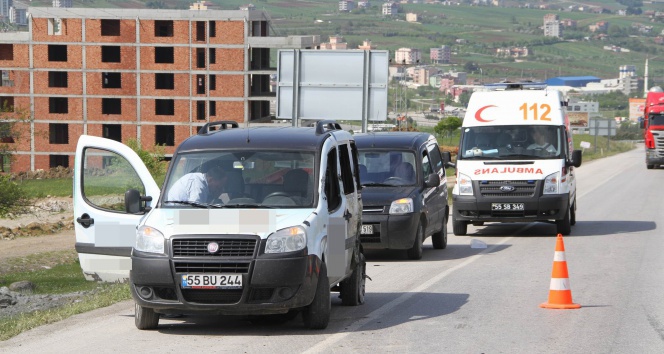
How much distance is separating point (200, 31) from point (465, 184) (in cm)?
8212

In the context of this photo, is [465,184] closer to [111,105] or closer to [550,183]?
[550,183]

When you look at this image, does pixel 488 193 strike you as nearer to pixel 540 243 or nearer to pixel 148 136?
pixel 540 243

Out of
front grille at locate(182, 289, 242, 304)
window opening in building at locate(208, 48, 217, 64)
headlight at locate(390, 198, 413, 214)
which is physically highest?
window opening in building at locate(208, 48, 217, 64)

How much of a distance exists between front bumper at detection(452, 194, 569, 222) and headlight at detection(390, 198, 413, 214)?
440 cm

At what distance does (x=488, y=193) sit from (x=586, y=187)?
→ 69.5ft

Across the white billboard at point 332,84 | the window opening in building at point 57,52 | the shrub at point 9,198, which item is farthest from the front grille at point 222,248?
the window opening in building at point 57,52

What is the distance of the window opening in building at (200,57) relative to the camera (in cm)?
10188

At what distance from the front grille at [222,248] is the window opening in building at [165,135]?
9167 centimetres

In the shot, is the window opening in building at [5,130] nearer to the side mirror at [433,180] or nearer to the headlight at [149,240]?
the side mirror at [433,180]

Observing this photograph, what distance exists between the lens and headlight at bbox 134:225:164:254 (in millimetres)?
9984

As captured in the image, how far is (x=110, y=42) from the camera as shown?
337 ft

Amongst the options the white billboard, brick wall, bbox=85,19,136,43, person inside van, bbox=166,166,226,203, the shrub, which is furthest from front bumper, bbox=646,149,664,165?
brick wall, bbox=85,19,136,43

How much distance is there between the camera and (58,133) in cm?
10156

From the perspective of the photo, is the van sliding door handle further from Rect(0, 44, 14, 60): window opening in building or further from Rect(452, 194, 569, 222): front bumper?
Rect(0, 44, 14, 60): window opening in building
